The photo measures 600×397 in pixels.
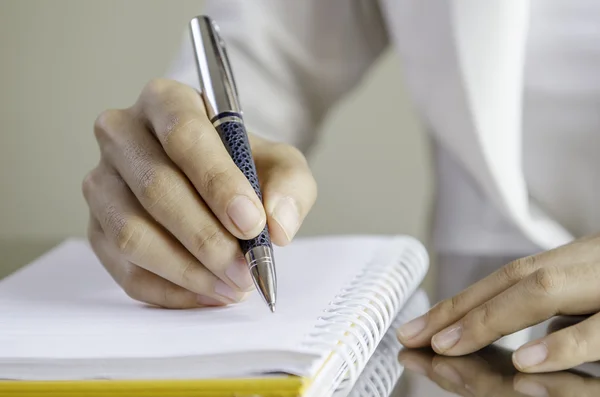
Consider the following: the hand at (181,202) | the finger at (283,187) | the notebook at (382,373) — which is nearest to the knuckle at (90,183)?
the hand at (181,202)

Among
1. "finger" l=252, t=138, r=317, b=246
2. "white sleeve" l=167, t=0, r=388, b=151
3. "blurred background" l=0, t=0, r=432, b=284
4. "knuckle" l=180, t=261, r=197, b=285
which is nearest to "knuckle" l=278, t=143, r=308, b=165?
"finger" l=252, t=138, r=317, b=246

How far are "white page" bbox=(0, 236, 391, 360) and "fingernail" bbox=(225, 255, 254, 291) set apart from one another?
0.02 m

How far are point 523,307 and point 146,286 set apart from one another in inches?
8.6

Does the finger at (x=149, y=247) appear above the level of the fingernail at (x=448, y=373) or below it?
above

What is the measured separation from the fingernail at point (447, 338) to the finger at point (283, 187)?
10 cm

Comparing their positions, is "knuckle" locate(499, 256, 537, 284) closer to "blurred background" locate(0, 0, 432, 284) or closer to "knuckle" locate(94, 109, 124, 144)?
"knuckle" locate(94, 109, 124, 144)

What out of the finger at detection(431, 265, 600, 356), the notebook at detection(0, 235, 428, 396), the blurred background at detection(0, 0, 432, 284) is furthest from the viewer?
the blurred background at detection(0, 0, 432, 284)

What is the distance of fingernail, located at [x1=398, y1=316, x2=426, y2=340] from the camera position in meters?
0.45

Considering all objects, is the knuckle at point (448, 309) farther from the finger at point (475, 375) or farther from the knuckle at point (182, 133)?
the knuckle at point (182, 133)

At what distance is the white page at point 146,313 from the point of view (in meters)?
0.36

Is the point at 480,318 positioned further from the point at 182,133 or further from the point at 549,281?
the point at 182,133

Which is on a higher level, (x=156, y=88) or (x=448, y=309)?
(x=156, y=88)

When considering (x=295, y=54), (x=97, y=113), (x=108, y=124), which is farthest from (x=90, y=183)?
(x=97, y=113)

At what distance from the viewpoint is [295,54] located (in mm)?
840
